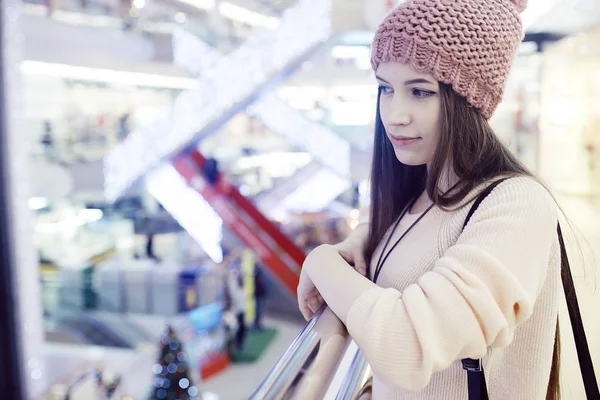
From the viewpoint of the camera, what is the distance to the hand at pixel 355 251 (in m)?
0.94

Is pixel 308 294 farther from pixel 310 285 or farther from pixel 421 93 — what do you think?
pixel 421 93

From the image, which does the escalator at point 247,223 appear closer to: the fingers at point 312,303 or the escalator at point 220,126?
the escalator at point 220,126

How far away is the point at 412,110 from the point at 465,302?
0.31m

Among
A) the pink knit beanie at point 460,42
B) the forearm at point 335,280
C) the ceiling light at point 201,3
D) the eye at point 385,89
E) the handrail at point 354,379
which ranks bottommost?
the handrail at point 354,379

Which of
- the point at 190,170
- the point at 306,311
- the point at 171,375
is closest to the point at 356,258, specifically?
the point at 306,311

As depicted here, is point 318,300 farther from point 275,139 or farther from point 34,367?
point 275,139

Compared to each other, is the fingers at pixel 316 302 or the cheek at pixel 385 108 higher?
the cheek at pixel 385 108

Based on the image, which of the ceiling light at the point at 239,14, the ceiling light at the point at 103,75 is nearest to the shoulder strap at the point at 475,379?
the ceiling light at the point at 103,75

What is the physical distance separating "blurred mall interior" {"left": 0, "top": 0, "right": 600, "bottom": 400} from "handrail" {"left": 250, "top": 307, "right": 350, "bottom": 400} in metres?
0.47

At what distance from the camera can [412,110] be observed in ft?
2.62

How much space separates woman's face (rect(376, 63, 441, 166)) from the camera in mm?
797

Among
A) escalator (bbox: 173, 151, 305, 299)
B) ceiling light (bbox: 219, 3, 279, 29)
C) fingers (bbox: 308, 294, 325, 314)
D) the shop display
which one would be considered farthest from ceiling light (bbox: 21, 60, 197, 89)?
fingers (bbox: 308, 294, 325, 314)

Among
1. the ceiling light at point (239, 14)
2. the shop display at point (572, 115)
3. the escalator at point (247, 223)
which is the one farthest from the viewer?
the ceiling light at point (239, 14)

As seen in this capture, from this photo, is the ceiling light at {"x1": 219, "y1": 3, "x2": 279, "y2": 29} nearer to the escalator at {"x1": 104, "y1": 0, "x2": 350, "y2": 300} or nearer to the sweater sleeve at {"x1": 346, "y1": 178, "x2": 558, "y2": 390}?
the escalator at {"x1": 104, "y1": 0, "x2": 350, "y2": 300}
